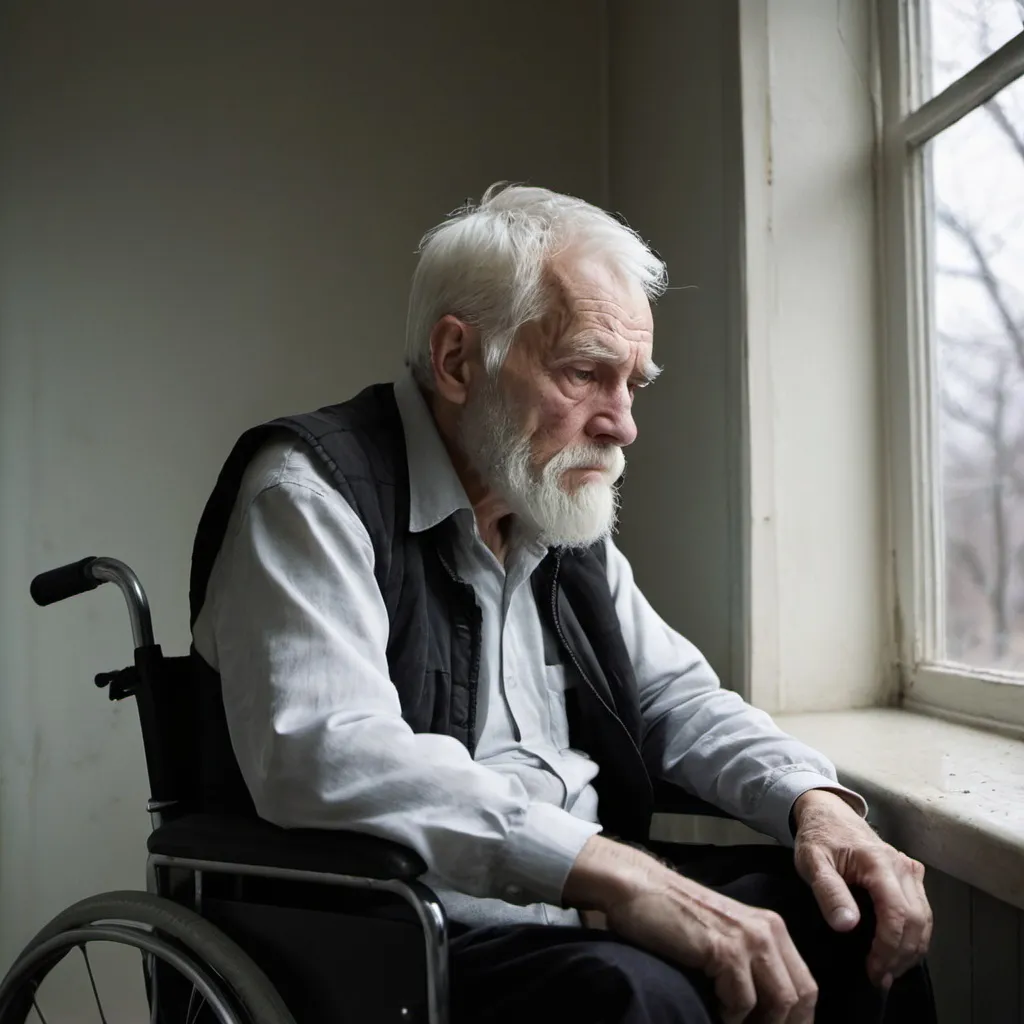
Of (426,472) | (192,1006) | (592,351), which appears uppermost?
(592,351)

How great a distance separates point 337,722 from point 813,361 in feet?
3.68

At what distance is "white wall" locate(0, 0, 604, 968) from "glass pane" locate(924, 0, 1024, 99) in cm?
96

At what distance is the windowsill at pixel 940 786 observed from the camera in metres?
1.09

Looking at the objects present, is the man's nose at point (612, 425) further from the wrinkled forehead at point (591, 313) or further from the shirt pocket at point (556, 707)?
the shirt pocket at point (556, 707)

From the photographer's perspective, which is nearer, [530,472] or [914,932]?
[914,932]

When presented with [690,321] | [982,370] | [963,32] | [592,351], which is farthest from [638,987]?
[963,32]

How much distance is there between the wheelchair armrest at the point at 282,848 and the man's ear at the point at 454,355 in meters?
0.60

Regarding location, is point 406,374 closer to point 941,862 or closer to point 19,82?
point 941,862

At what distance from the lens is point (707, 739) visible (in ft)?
4.65

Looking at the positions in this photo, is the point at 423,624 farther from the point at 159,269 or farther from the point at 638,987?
the point at 159,269

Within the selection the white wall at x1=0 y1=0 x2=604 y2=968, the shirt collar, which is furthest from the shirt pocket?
the white wall at x1=0 y1=0 x2=604 y2=968

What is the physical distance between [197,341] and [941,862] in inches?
68.7

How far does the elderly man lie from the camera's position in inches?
37.8

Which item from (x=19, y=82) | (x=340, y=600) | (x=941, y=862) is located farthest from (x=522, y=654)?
(x=19, y=82)
